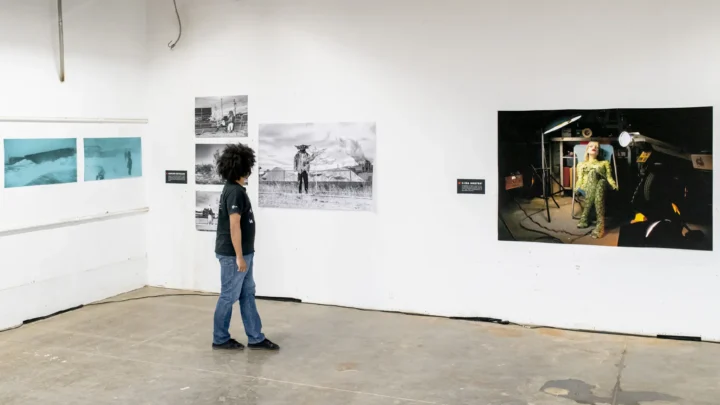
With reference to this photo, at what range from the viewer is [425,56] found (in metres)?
6.52

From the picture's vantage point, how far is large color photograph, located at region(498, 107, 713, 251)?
5.74 m

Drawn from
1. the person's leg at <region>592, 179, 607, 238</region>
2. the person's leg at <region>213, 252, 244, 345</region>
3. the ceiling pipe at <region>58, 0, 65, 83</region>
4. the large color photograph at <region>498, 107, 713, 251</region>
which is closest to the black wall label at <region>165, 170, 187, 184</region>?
the ceiling pipe at <region>58, 0, 65, 83</region>

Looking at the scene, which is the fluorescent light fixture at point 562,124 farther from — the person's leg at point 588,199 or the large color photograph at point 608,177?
the person's leg at point 588,199

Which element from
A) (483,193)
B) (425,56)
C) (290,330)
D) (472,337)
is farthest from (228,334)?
(425,56)

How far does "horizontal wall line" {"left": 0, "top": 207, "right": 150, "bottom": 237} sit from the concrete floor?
85cm

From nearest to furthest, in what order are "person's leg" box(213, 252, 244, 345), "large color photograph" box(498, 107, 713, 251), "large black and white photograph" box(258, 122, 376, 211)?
"person's leg" box(213, 252, 244, 345) → "large color photograph" box(498, 107, 713, 251) → "large black and white photograph" box(258, 122, 376, 211)

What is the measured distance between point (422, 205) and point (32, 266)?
3.59 meters

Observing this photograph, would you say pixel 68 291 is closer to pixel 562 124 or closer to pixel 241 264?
pixel 241 264

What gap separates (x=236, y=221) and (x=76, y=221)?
8.05ft

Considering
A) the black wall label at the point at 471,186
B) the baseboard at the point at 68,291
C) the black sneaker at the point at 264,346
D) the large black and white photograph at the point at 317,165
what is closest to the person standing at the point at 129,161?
the baseboard at the point at 68,291

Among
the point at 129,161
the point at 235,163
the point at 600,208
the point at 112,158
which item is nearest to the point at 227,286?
the point at 235,163

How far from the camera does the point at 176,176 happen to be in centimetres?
767

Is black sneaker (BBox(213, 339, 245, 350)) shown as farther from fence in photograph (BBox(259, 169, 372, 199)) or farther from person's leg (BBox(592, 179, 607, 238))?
person's leg (BBox(592, 179, 607, 238))

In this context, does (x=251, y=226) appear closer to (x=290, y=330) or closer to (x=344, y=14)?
(x=290, y=330)
